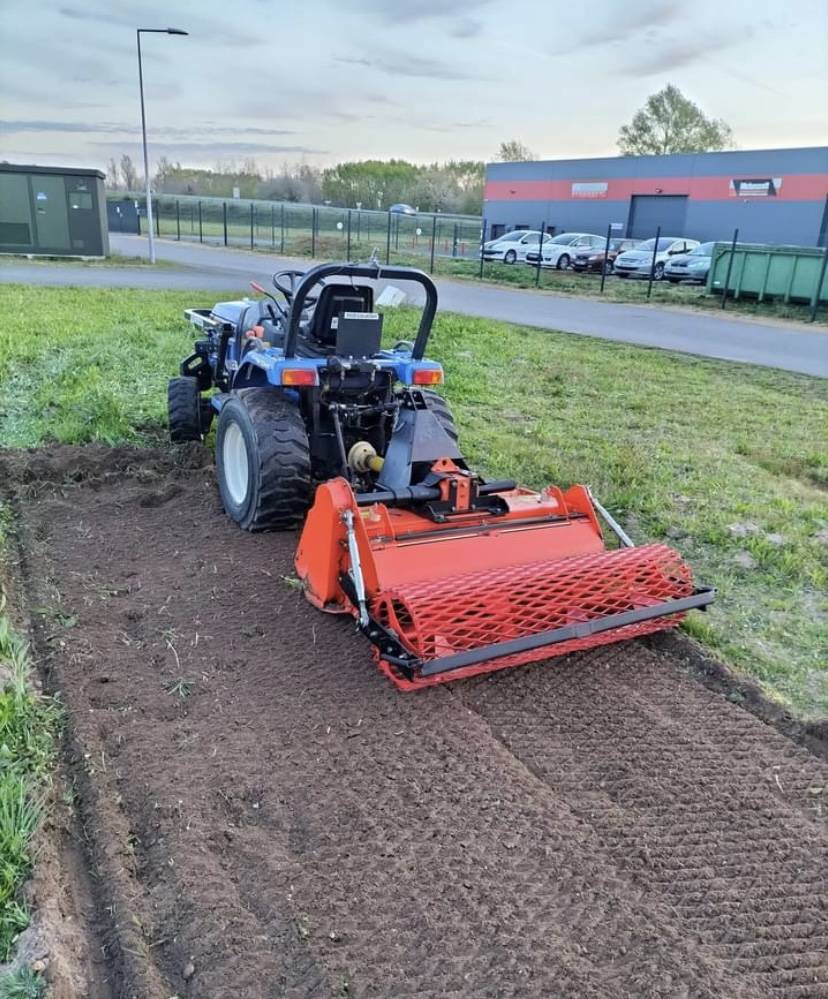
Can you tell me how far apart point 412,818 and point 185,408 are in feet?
14.4

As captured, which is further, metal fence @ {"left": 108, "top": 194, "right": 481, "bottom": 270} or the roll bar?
metal fence @ {"left": 108, "top": 194, "right": 481, "bottom": 270}

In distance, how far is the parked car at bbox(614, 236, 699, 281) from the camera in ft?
77.4

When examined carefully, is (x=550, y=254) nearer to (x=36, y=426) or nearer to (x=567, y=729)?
(x=36, y=426)

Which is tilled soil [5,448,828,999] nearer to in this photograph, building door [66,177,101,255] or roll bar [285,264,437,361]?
roll bar [285,264,437,361]

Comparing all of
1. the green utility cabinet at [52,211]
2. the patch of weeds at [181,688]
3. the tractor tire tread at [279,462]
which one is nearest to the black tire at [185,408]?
the tractor tire tread at [279,462]

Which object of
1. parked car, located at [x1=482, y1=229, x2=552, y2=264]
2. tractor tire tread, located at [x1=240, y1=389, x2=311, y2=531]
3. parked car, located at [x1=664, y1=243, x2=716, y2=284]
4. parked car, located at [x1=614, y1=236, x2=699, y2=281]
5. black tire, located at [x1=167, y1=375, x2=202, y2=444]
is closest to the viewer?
tractor tire tread, located at [x1=240, y1=389, x2=311, y2=531]

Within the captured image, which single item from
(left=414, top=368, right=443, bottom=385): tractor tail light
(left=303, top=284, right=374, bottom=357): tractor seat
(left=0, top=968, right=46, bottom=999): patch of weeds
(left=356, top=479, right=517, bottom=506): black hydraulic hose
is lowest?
(left=0, top=968, right=46, bottom=999): patch of weeds

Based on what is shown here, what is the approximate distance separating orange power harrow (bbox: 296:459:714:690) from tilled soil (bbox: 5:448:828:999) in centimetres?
28

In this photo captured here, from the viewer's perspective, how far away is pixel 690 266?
22.6 metres

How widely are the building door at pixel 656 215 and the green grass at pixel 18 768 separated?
3319 centimetres

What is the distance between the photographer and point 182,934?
91.7 inches

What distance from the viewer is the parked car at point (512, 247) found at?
28.0m

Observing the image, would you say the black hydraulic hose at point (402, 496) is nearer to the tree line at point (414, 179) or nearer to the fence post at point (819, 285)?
the fence post at point (819, 285)

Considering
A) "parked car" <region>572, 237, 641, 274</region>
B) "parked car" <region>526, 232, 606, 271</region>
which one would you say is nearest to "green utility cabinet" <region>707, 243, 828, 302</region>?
"parked car" <region>572, 237, 641, 274</region>
